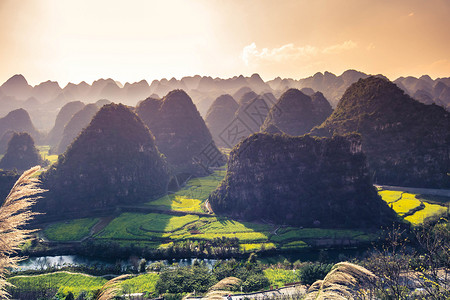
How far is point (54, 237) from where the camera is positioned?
184ft

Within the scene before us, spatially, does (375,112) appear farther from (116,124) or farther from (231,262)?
(116,124)

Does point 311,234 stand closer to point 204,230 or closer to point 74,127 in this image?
point 204,230

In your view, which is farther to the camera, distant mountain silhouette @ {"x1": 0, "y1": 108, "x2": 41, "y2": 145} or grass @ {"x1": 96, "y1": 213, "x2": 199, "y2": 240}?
distant mountain silhouette @ {"x1": 0, "y1": 108, "x2": 41, "y2": 145}

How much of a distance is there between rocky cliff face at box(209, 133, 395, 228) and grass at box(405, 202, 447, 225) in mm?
3734

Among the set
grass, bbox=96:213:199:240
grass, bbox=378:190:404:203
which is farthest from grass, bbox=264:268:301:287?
grass, bbox=378:190:404:203

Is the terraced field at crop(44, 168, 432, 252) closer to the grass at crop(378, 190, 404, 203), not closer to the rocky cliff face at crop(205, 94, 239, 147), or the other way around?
the grass at crop(378, 190, 404, 203)

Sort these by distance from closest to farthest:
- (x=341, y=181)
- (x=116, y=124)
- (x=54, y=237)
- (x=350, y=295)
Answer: (x=350, y=295) < (x=54, y=237) < (x=341, y=181) < (x=116, y=124)

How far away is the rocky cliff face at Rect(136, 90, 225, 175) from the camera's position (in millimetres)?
113875

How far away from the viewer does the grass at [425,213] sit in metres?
54.4

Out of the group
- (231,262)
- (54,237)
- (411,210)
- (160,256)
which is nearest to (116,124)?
(54,237)

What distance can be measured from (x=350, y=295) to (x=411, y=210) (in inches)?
2415

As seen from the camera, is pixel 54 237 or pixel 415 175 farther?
pixel 415 175

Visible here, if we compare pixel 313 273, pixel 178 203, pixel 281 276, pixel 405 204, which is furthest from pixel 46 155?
pixel 405 204

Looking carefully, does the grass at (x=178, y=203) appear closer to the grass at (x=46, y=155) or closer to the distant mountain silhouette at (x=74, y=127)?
the grass at (x=46, y=155)
